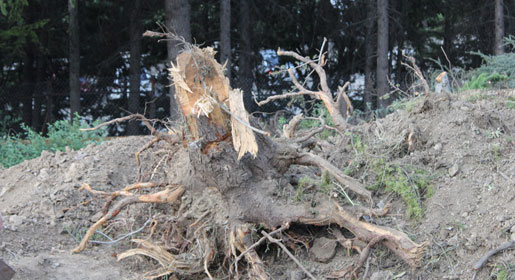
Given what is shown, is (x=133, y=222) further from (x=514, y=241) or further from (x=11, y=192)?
(x=514, y=241)

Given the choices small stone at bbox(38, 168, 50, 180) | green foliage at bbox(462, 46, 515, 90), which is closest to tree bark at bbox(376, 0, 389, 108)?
green foliage at bbox(462, 46, 515, 90)

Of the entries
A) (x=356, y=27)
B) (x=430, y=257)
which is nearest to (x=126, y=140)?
(x=430, y=257)

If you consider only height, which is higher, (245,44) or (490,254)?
(245,44)

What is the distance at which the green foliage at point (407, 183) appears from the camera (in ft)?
12.9

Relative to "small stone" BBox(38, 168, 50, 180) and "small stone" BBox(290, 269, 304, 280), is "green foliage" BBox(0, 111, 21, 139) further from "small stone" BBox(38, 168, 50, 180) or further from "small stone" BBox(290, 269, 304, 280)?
"small stone" BBox(290, 269, 304, 280)

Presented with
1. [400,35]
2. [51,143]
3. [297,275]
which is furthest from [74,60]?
[297,275]

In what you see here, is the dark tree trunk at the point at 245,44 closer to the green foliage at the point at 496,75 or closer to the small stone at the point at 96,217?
the green foliage at the point at 496,75

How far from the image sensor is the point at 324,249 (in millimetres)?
3885

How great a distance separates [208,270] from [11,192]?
8.98 ft

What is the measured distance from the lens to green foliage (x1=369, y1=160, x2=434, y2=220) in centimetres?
393

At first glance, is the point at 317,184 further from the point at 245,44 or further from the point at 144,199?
the point at 245,44

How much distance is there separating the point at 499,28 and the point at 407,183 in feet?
34.4

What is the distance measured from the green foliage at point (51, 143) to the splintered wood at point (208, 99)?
3682 mm

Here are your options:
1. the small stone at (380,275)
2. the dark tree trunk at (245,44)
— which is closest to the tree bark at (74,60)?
the dark tree trunk at (245,44)
